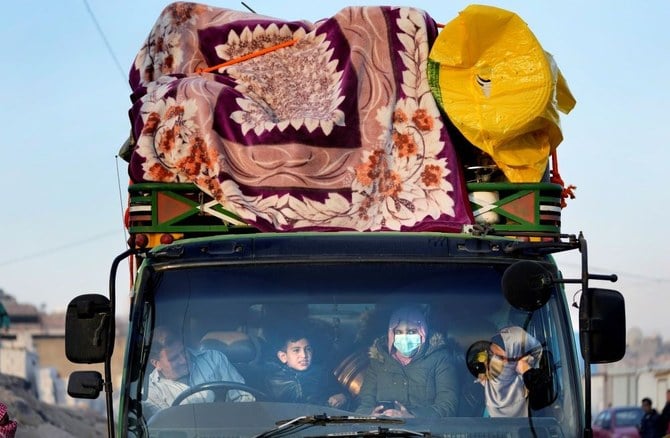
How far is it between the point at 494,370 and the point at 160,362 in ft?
4.71

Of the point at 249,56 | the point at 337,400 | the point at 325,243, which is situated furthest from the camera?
the point at 249,56

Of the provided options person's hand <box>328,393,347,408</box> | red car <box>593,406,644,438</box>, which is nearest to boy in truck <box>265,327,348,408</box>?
person's hand <box>328,393,347,408</box>

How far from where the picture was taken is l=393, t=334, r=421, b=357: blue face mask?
6.90m

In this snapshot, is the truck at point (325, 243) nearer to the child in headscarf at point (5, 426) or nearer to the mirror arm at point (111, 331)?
the mirror arm at point (111, 331)

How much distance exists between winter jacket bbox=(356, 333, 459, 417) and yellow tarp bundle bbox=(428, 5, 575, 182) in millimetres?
1415

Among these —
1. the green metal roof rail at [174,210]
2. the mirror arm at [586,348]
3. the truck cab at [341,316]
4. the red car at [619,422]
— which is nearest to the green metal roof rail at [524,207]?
the truck cab at [341,316]

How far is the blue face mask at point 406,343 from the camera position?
22.6ft

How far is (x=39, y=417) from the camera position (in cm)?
2838

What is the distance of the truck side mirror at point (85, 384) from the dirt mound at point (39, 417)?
1812 cm

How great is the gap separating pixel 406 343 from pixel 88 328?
1.36 m

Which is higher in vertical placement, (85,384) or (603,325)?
(603,325)

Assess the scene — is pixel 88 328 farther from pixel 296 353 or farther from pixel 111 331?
pixel 296 353

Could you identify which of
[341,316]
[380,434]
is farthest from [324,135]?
[380,434]

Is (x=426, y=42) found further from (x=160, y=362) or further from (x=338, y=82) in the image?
(x=160, y=362)
